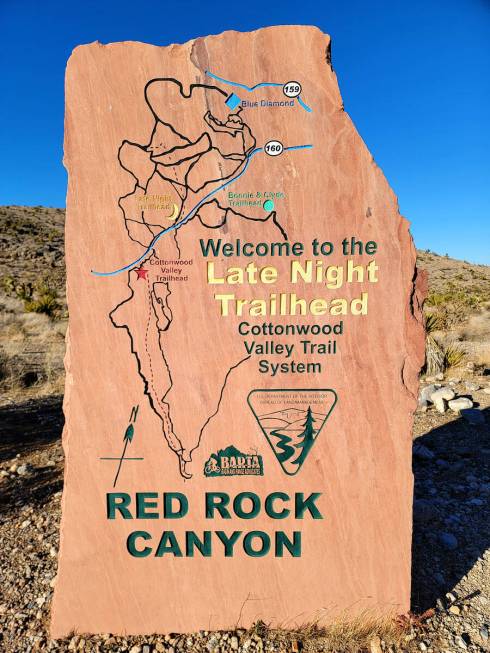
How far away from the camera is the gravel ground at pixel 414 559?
98.7 inches

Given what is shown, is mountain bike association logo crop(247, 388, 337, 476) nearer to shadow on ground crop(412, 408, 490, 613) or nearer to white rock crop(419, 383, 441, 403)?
shadow on ground crop(412, 408, 490, 613)

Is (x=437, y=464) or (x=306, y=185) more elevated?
(x=306, y=185)

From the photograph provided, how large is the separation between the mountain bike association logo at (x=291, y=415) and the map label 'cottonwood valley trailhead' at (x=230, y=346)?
11mm

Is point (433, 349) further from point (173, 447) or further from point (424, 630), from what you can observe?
point (173, 447)

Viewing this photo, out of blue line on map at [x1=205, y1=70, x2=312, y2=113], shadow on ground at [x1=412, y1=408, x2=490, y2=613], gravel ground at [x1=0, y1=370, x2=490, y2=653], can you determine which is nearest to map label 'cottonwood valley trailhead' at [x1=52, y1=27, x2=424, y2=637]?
blue line on map at [x1=205, y1=70, x2=312, y2=113]

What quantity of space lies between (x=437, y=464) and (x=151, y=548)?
314 centimetres

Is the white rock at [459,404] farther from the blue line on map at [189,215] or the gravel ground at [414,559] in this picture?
the blue line on map at [189,215]

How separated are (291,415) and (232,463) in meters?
0.43

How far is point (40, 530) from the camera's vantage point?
3.38 meters

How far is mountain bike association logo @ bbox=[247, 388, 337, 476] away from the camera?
2.50 m

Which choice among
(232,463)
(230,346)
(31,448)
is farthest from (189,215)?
(31,448)

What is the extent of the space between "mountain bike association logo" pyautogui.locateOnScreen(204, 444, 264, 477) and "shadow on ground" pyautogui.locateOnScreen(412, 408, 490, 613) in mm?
1344

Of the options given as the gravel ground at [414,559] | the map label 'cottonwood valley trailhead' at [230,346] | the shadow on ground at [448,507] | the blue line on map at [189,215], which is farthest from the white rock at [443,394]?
the blue line on map at [189,215]

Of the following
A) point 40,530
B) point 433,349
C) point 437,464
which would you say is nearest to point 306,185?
point 40,530
